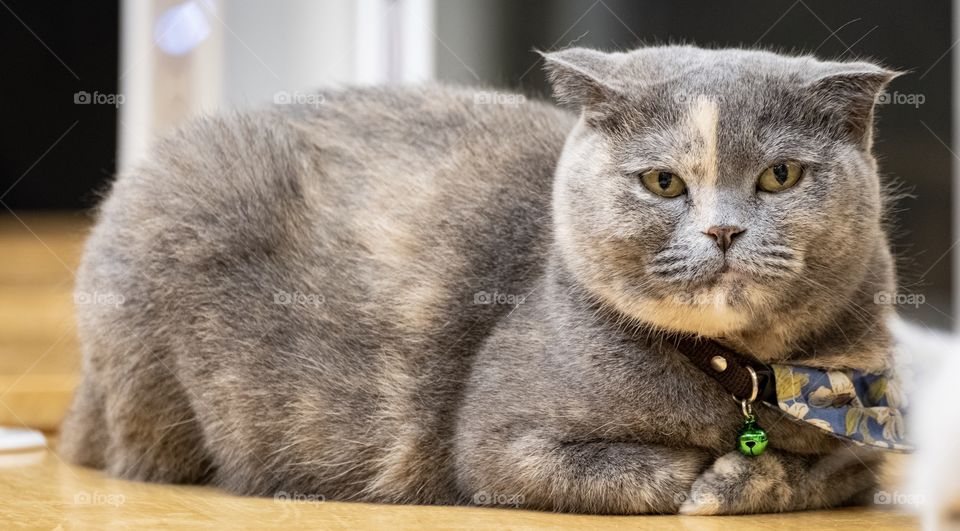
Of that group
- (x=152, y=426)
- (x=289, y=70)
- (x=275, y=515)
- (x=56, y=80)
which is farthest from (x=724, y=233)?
(x=56, y=80)

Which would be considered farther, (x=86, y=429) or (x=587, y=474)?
(x=86, y=429)

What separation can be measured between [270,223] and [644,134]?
25.5 inches

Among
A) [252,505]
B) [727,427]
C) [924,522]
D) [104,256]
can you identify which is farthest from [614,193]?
[104,256]

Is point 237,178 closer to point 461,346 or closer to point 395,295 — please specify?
point 395,295

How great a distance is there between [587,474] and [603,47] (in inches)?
52.2

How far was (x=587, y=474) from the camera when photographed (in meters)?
1.44

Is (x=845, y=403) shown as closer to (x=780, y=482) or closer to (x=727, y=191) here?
(x=780, y=482)

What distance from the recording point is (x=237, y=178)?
1.81m

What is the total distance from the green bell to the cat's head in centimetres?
10

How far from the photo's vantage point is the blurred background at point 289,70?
2.21 meters

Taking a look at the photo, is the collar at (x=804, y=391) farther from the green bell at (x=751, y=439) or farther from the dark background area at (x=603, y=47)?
the dark background area at (x=603, y=47)

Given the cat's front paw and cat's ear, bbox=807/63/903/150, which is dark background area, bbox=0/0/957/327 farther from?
the cat's front paw

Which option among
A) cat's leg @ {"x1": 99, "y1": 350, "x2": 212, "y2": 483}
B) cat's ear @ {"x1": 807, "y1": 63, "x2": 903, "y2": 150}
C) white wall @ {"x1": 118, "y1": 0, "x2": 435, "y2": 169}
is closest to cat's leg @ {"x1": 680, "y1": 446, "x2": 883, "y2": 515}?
cat's ear @ {"x1": 807, "y1": 63, "x2": 903, "y2": 150}

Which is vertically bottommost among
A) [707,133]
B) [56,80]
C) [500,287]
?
[500,287]
